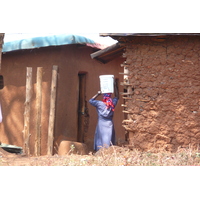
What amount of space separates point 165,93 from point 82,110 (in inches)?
141

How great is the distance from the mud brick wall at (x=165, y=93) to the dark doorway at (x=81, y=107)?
10.0ft

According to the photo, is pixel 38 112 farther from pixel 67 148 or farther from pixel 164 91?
pixel 164 91

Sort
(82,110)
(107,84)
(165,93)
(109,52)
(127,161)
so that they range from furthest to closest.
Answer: (82,110), (109,52), (107,84), (165,93), (127,161)

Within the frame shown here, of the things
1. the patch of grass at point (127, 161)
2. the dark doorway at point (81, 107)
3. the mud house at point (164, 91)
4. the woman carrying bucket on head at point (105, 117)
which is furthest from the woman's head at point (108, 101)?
the dark doorway at point (81, 107)

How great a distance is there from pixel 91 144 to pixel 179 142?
3.64 meters

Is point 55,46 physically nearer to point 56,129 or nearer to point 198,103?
point 56,129

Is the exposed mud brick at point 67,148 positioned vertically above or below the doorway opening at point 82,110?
below

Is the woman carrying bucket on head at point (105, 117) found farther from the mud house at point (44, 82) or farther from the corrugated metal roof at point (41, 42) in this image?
the corrugated metal roof at point (41, 42)

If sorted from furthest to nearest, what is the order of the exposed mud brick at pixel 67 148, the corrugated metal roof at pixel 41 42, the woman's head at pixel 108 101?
the corrugated metal roof at pixel 41 42 → the exposed mud brick at pixel 67 148 → the woman's head at pixel 108 101

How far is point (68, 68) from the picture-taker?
10.0m

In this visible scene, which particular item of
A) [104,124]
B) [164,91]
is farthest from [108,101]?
[164,91]

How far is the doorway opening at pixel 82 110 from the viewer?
1070 centimetres

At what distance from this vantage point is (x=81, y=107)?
10.8 m

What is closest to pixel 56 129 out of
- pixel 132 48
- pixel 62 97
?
pixel 62 97
